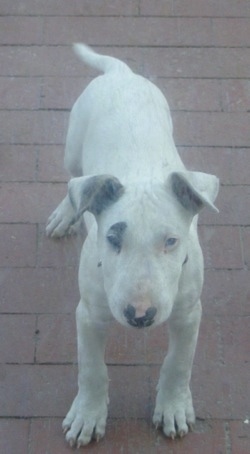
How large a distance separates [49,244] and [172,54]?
1772 mm

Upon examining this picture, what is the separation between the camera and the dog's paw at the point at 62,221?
465 centimetres

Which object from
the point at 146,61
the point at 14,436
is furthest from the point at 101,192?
the point at 146,61

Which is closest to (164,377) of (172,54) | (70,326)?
(70,326)

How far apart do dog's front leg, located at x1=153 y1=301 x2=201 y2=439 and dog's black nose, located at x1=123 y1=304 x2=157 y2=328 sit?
534 millimetres

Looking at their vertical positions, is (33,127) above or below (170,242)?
above

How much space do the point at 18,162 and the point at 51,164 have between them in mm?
191

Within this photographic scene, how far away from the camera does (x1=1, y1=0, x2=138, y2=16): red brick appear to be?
19.8ft

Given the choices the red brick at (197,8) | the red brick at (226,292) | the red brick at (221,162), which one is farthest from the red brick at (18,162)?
the red brick at (197,8)

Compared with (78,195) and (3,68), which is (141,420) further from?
(3,68)

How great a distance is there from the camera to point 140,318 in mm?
2955

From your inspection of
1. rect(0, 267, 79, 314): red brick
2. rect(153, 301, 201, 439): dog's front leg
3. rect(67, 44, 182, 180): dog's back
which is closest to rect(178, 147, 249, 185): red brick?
rect(67, 44, 182, 180): dog's back

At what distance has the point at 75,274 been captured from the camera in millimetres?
4496

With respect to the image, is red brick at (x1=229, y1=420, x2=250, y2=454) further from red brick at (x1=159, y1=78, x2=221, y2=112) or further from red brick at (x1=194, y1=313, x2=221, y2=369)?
red brick at (x1=159, y1=78, x2=221, y2=112)

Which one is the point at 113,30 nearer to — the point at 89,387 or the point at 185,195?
the point at 89,387
